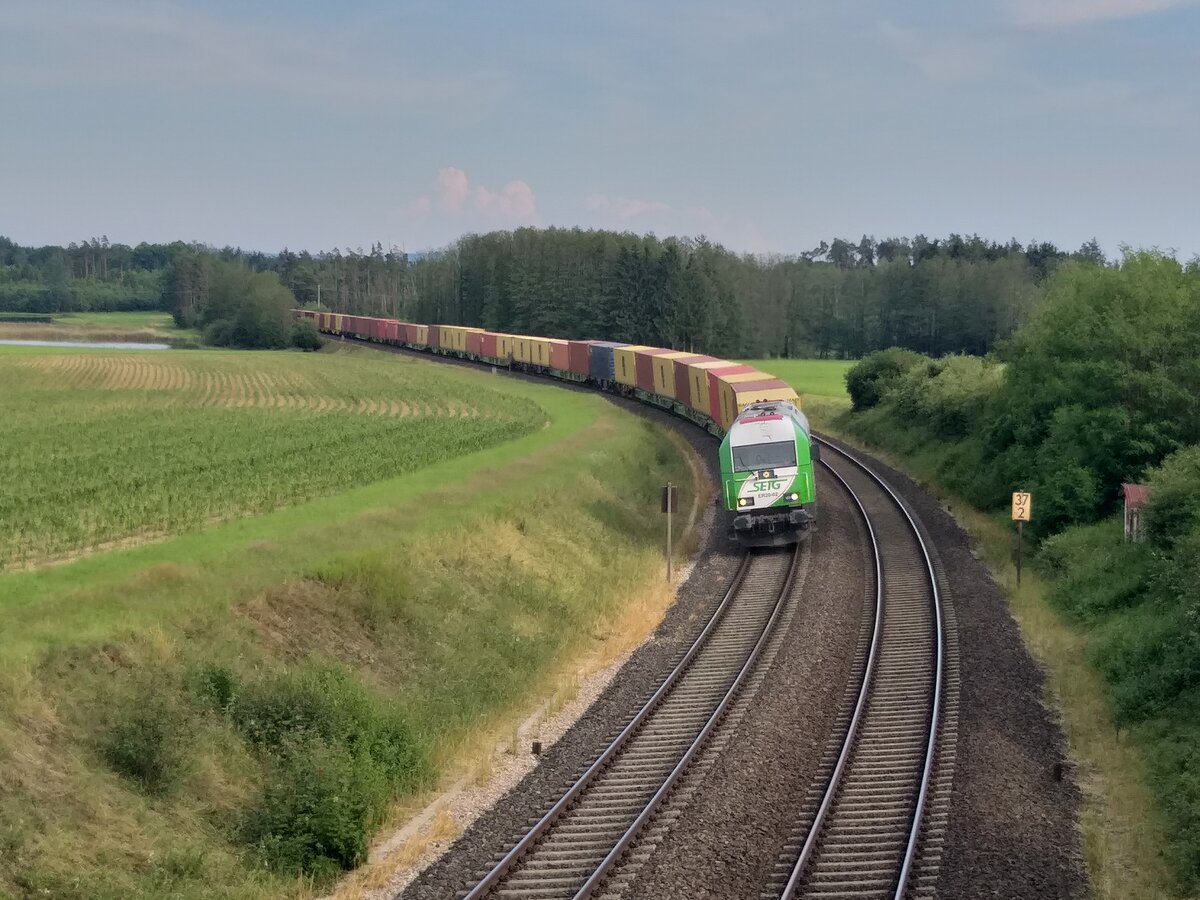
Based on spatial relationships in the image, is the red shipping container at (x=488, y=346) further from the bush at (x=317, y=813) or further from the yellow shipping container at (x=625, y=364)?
the bush at (x=317, y=813)

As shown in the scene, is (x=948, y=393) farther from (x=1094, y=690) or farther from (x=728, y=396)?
(x=1094, y=690)

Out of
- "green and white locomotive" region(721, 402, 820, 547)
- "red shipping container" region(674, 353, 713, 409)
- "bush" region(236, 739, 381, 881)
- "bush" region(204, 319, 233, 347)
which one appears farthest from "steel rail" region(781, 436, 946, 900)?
"bush" region(204, 319, 233, 347)

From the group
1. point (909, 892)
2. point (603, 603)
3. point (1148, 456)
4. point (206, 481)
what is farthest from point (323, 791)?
point (1148, 456)

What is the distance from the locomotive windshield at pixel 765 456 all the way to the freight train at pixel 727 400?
0.03 m

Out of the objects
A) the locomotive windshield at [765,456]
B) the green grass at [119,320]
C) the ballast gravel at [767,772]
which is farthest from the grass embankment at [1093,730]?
the green grass at [119,320]

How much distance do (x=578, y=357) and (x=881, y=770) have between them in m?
59.3

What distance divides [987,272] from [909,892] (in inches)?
4683

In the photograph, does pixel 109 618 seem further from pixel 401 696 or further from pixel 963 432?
pixel 963 432

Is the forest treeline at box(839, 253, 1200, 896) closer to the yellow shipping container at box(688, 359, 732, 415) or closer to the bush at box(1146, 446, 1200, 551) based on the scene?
the bush at box(1146, 446, 1200, 551)

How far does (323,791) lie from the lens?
13703 mm

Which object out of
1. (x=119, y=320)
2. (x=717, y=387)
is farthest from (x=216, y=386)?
(x=119, y=320)

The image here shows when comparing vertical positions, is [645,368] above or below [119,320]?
below

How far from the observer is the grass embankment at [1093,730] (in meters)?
13.0

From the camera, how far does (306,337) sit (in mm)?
120375
